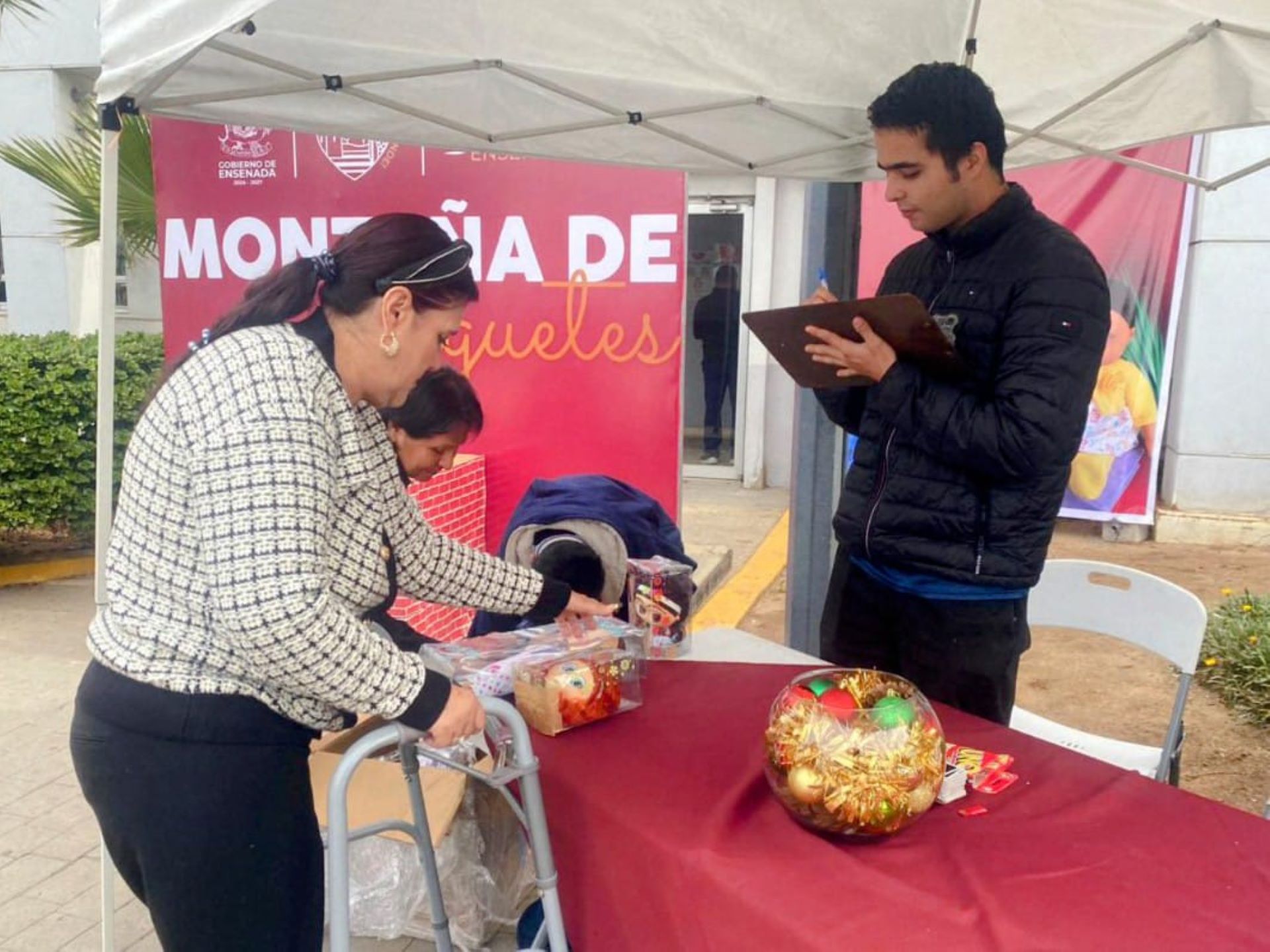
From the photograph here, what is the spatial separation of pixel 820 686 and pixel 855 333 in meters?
0.81

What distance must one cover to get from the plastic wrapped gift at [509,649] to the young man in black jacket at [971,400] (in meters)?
0.56

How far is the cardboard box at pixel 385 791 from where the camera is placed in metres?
2.13

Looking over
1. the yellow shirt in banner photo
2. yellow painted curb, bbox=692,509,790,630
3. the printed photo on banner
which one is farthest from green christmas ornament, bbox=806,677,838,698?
the yellow shirt in banner photo

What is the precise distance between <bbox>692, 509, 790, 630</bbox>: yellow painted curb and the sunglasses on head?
3.02 metres

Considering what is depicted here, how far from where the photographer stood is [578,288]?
3.73m

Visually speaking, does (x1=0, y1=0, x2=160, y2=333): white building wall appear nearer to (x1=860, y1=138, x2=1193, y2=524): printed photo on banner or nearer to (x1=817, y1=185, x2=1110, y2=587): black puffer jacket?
(x1=860, y1=138, x2=1193, y2=524): printed photo on banner

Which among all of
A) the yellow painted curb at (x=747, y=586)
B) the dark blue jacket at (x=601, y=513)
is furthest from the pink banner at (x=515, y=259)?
the yellow painted curb at (x=747, y=586)

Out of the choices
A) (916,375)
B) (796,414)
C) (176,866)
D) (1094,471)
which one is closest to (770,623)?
(796,414)

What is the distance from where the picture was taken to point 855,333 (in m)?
1.93

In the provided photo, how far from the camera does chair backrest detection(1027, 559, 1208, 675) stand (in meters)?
2.25

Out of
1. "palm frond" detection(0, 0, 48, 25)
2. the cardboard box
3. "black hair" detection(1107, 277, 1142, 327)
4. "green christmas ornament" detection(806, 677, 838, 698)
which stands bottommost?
the cardboard box

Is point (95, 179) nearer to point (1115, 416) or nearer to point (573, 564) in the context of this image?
point (573, 564)

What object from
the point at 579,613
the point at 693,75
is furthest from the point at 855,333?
the point at 693,75

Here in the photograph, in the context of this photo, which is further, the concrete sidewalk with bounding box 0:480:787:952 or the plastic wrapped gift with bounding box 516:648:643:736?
the concrete sidewalk with bounding box 0:480:787:952
